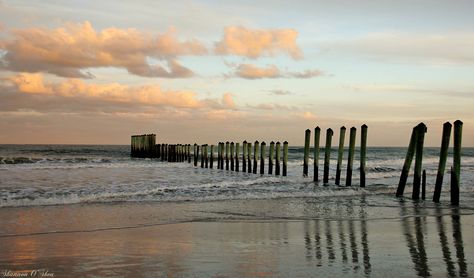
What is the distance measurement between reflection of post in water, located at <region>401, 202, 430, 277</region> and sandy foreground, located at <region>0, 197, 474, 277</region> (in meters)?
0.01

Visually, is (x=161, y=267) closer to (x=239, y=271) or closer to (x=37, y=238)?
(x=239, y=271)

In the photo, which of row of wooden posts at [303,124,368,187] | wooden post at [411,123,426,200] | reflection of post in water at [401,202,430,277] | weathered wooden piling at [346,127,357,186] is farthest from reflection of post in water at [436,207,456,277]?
weathered wooden piling at [346,127,357,186]

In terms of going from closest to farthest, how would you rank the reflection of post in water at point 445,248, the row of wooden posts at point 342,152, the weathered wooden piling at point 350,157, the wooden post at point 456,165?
the reflection of post in water at point 445,248 → the wooden post at point 456,165 → the row of wooden posts at point 342,152 → the weathered wooden piling at point 350,157

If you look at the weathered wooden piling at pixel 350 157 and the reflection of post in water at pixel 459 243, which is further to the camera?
the weathered wooden piling at pixel 350 157

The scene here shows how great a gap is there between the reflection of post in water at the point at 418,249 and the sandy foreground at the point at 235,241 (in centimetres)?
1

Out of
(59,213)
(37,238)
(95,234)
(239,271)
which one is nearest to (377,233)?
(239,271)

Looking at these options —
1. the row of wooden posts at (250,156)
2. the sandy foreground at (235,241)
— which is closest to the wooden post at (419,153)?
the sandy foreground at (235,241)

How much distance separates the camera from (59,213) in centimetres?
1167

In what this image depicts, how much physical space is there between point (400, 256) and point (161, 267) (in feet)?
9.81

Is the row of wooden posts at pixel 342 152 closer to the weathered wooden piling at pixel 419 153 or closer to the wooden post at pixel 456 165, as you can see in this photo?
the weathered wooden piling at pixel 419 153

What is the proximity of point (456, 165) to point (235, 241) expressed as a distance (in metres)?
8.59

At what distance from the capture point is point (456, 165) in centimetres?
Result: 1429

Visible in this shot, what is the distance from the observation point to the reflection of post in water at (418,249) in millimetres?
6098

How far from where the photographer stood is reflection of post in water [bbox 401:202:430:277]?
6098 millimetres
